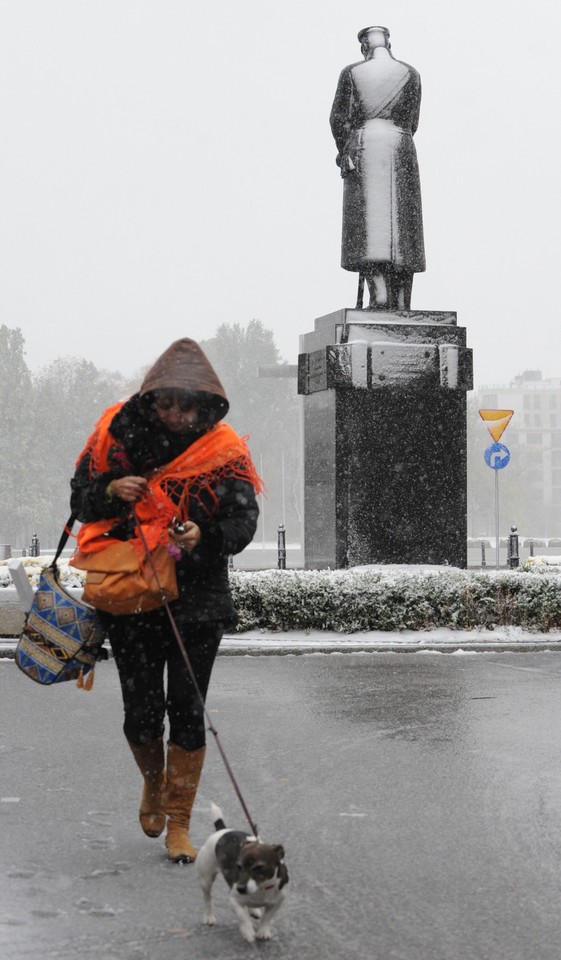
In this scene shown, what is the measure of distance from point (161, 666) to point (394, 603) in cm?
972

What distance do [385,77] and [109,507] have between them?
13.6 metres

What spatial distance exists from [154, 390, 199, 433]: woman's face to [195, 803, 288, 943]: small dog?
135 centimetres

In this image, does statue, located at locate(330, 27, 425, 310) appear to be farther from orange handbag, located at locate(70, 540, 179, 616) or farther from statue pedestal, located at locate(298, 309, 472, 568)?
orange handbag, located at locate(70, 540, 179, 616)

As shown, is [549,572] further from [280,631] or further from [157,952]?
[157,952]

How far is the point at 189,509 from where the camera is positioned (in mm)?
4801

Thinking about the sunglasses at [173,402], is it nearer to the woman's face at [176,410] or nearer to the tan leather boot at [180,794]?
the woman's face at [176,410]

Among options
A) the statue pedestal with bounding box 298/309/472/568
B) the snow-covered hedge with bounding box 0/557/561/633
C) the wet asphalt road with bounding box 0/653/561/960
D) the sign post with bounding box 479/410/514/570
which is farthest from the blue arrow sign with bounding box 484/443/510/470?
the wet asphalt road with bounding box 0/653/561/960

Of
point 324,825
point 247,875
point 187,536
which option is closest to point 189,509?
point 187,536

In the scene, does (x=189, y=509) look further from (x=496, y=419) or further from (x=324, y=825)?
(x=496, y=419)

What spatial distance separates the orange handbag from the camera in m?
4.66

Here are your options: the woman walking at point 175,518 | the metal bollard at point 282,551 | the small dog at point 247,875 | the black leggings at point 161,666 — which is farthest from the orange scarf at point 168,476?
the metal bollard at point 282,551

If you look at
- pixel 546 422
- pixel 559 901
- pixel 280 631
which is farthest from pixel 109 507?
pixel 546 422

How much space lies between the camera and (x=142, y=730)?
4949mm

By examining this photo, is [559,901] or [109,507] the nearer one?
[559,901]
